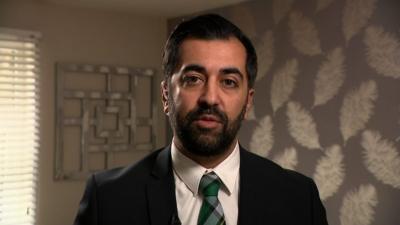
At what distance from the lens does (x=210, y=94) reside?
1.05m

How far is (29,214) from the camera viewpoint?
3291mm

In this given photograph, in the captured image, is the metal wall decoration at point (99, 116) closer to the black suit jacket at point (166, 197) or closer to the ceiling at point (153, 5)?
the ceiling at point (153, 5)

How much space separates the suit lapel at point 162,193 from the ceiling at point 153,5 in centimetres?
233

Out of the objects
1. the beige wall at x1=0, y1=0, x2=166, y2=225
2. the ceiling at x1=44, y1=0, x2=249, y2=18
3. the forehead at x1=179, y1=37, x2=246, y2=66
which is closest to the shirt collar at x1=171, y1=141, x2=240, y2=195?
the forehead at x1=179, y1=37, x2=246, y2=66

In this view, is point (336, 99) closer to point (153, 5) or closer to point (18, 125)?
point (153, 5)

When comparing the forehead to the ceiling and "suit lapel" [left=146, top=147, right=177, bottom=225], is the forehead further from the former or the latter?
the ceiling

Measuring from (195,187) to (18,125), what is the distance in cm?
240

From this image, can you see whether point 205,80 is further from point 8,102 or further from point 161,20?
point 161,20

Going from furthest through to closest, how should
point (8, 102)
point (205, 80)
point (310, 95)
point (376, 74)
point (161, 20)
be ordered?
point (161, 20), point (8, 102), point (310, 95), point (376, 74), point (205, 80)

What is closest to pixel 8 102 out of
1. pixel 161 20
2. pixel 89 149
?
pixel 89 149

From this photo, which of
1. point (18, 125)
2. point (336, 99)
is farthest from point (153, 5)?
point (336, 99)

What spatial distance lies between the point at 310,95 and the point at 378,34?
533 mm

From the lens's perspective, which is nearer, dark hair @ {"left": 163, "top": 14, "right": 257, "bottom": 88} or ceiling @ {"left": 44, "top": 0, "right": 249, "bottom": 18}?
dark hair @ {"left": 163, "top": 14, "right": 257, "bottom": 88}

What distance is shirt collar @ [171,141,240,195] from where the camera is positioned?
113 cm
